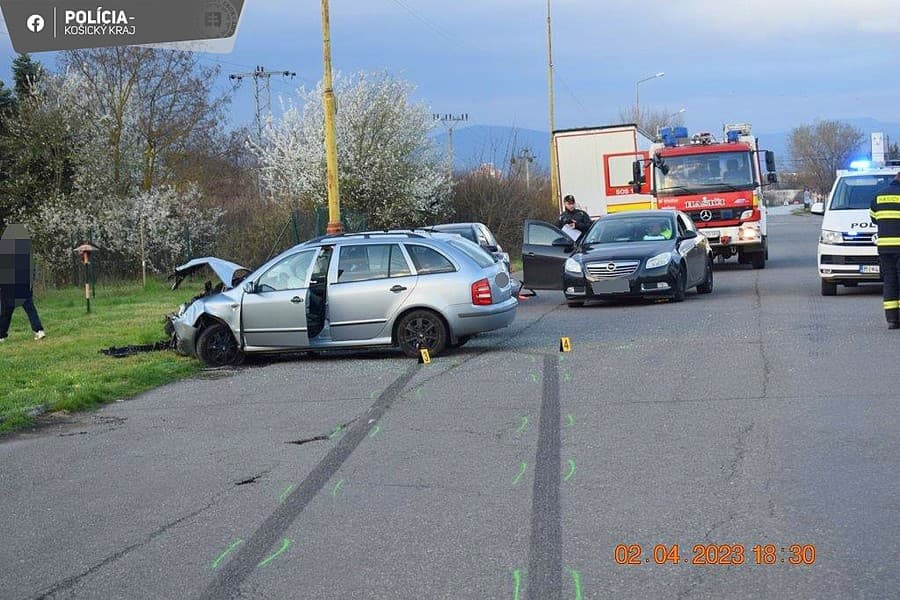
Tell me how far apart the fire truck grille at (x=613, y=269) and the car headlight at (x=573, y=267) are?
0.29 m

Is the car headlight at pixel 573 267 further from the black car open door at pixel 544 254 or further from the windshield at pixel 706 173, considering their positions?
the windshield at pixel 706 173

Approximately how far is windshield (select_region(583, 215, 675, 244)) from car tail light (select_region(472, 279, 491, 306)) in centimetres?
674

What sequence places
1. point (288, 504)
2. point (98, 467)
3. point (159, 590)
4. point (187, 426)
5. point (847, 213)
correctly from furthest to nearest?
point (847, 213)
point (187, 426)
point (98, 467)
point (288, 504)
point (159, 590)

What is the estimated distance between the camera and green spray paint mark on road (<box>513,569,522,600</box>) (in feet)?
17.4

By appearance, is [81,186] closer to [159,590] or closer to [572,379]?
[572,379]

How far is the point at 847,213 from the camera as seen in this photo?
18.9 meters

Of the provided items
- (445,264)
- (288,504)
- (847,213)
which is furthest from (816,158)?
(288,504)

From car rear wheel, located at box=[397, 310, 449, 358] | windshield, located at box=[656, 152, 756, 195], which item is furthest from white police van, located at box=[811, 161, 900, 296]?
car rear wheel, located at box=[397, 310, 449, 358]

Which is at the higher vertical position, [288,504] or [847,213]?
[847,213]

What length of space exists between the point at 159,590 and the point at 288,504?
165 cm

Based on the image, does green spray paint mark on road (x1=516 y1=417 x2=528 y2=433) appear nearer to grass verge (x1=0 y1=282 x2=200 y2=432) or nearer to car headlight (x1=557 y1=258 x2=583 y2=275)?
grass verge (x1=0 y1=282 x2=200 y2=432)

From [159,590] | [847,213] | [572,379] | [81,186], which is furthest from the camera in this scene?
[81,186]

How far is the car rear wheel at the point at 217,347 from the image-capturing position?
14.7 m

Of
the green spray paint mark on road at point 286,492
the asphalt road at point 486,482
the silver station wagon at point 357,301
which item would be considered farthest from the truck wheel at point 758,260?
the green spray paint mark on road at point 286,492
